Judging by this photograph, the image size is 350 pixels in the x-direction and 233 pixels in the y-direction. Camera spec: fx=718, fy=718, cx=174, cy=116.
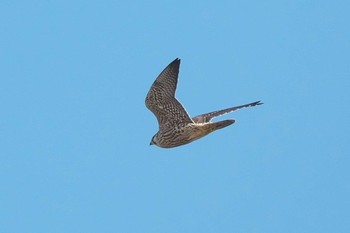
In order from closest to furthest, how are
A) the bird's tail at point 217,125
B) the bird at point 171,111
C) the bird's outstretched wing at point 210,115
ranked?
the bird's tail at point 217,125
the bird at point 171,111
the bird's outstretched wing at point 210,115

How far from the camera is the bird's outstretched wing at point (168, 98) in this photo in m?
14.3

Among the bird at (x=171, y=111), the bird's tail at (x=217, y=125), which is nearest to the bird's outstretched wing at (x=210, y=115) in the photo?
the bird at (x=171, y=111)

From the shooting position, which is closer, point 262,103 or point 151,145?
point 262,103

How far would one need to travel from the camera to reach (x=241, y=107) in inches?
587

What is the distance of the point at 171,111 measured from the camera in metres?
14.5

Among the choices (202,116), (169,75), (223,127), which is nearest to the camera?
(223,127)

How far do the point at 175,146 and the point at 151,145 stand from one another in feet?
2.51

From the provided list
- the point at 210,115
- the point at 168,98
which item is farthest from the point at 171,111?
the point at 210,115

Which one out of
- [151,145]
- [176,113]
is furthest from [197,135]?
[151,145]

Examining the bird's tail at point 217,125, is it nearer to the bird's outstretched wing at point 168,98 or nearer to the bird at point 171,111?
the bird at point 171,111

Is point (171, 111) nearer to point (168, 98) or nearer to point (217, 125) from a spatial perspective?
point (168, 98)

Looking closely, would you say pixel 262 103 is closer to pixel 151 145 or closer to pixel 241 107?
pixel 241 107

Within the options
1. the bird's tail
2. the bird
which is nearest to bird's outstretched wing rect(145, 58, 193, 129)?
the bird

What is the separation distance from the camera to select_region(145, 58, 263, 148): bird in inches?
562
